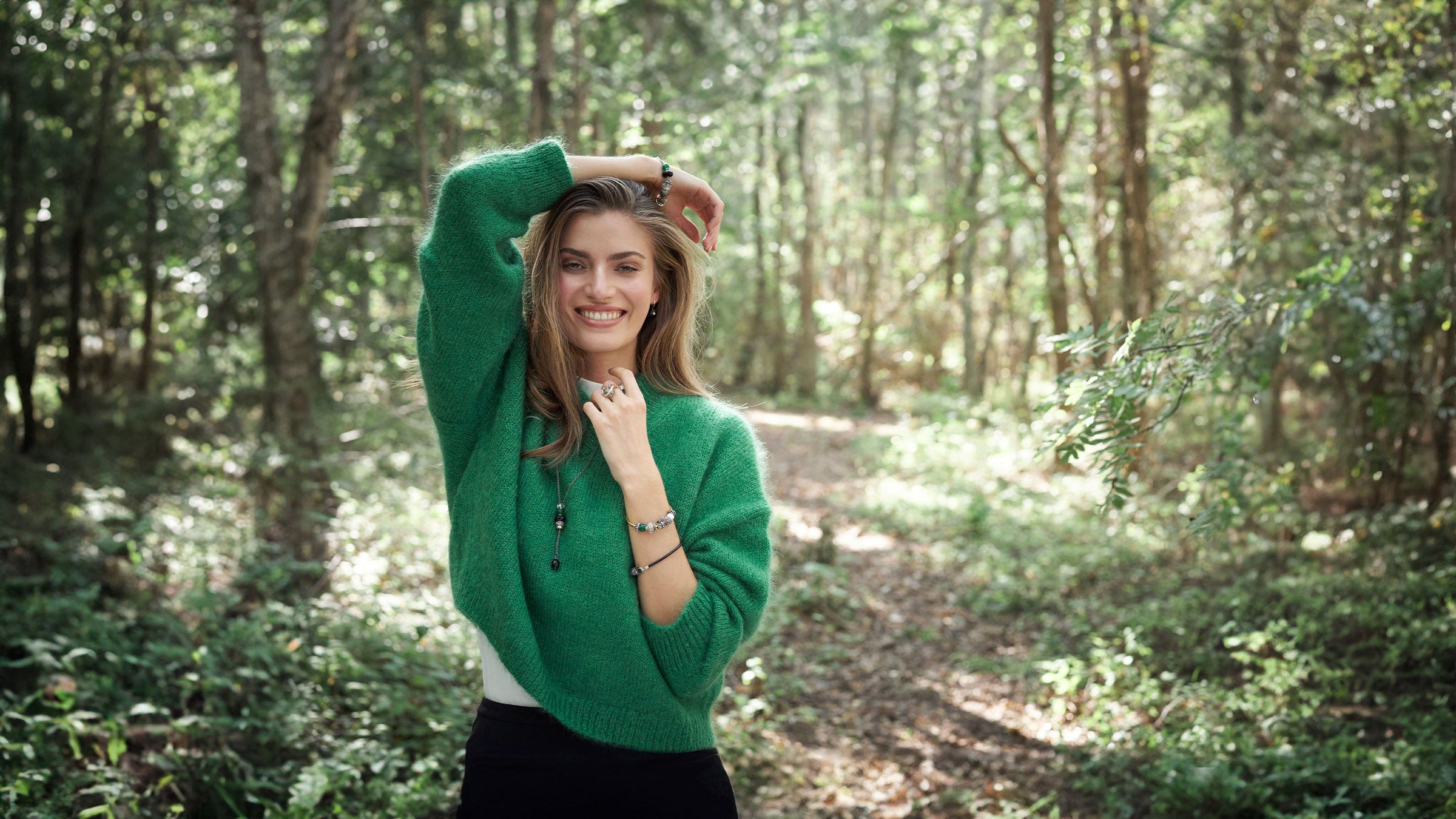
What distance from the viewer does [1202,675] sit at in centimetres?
552

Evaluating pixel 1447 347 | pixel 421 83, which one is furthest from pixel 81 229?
pixel 1447 347

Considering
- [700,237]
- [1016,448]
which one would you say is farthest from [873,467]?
[700,237]

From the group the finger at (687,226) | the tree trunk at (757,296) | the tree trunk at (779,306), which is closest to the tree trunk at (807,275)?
the tree trunk at (779,306)

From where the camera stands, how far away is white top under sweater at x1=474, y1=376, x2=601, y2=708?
2.05 meters

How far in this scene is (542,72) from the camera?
8367mm

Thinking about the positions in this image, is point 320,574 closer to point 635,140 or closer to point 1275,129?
point 635,140

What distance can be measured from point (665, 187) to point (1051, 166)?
8203 mm

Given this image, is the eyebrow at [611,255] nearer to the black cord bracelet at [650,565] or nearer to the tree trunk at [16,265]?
the black cord bracelet at [650,565]

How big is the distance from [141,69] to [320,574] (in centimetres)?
946

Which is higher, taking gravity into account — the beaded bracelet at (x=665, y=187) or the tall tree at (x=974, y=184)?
the tall tree at (x=974, y=184)

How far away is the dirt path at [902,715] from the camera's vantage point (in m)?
4.66

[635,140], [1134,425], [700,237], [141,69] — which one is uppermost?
[141,69]

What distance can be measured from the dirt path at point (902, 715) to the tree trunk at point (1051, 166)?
2.84 meters

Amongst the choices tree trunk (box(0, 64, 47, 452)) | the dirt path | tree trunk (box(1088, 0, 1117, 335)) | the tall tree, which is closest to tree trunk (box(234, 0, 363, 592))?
the dirt path
